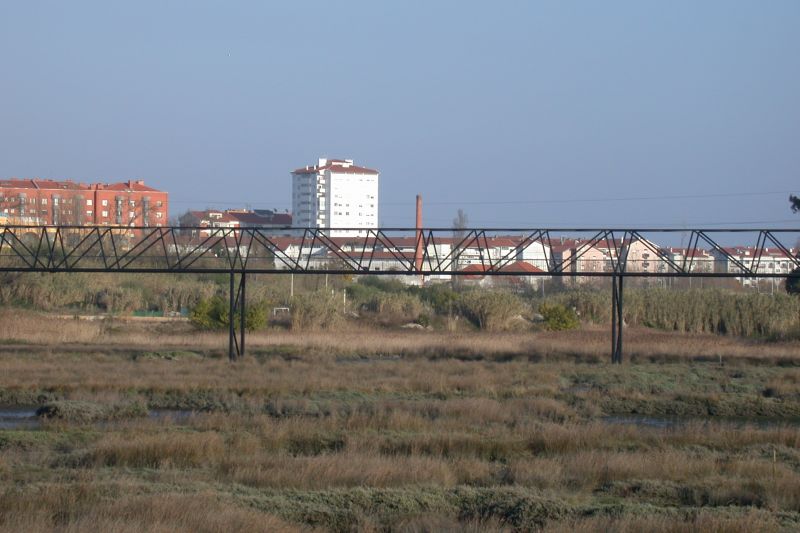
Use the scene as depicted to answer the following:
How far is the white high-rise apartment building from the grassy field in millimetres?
125701

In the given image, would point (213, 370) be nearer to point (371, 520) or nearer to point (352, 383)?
point (352, 383)

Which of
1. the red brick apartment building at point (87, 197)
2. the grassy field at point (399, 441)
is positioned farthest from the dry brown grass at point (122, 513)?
the red brick apartment building at point (87, 197)

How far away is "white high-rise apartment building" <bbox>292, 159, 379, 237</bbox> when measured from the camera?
162875 mm

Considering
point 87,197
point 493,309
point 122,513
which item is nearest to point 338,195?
point 87,197

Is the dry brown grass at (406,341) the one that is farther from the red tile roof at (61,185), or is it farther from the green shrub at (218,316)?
the red tile roof at (61,185)

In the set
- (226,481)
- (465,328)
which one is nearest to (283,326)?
(465,328)

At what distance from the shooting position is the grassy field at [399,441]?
36.8 ft

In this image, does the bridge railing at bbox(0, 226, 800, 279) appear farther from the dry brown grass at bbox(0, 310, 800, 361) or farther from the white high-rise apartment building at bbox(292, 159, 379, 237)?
the white high-rise apartment building at bbox(292, 159, 379, 237)

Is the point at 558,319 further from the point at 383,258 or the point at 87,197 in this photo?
the point at 87,197

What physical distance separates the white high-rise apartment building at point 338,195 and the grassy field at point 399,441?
126m

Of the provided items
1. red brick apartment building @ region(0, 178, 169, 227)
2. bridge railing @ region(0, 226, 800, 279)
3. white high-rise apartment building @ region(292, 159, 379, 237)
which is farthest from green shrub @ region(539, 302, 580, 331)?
white high-rise apartment building @ region(292, 159, 379, 237)

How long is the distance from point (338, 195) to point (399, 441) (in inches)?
5780

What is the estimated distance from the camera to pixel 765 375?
3097 centimetres

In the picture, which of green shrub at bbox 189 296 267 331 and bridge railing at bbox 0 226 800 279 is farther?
green shrub at bbox 189 296 267 331
